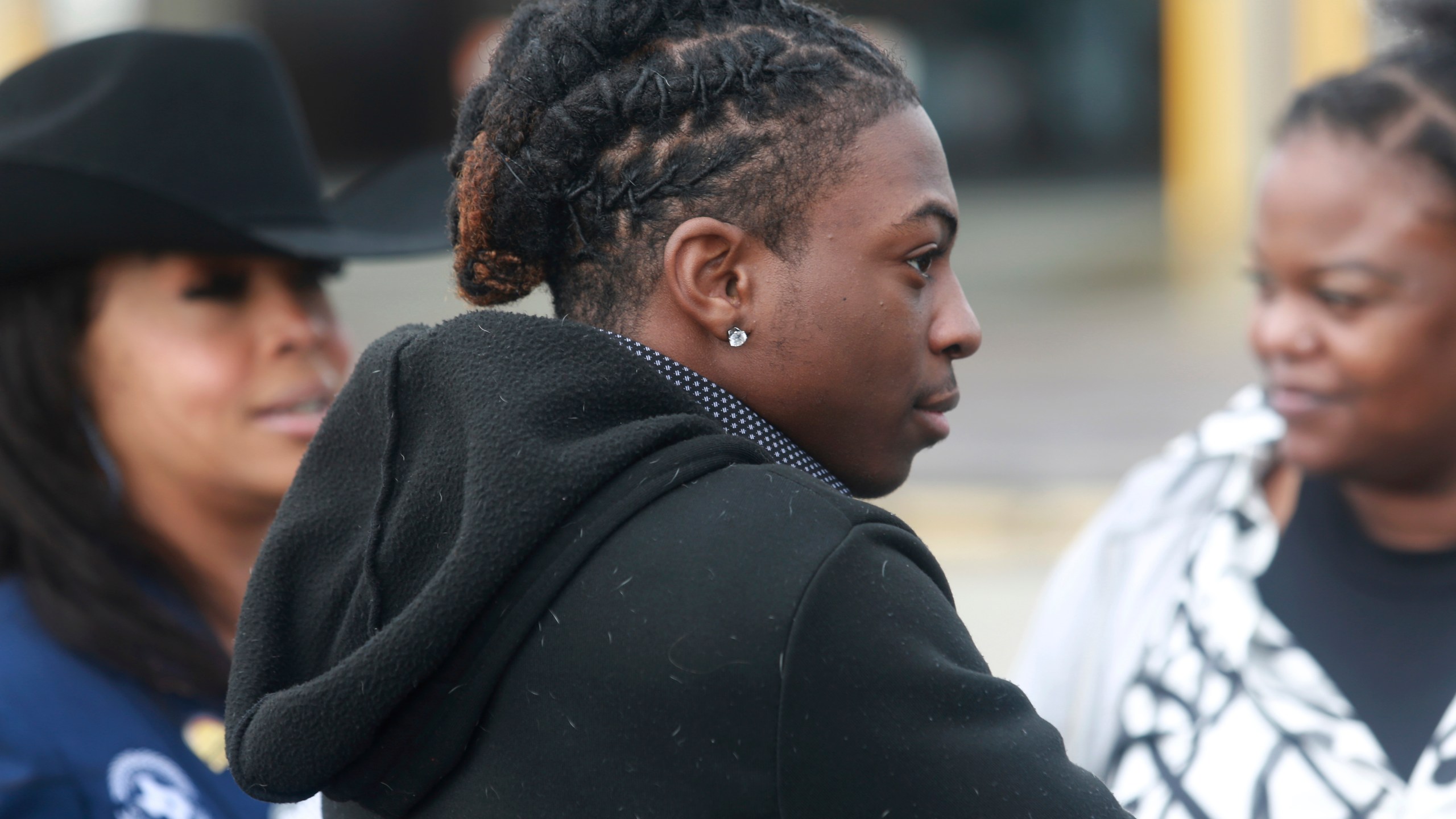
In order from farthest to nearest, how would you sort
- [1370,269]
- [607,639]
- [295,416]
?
[295,416] → [1370,269] → [607,639]

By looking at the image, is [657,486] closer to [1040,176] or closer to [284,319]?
[284,319]

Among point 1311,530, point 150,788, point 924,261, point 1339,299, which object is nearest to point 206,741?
point 150,788

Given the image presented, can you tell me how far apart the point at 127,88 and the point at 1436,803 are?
7.36 feet

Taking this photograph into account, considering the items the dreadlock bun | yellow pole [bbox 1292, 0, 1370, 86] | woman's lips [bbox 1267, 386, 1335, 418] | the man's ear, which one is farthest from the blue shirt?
yellow pole [bbox 1292, 0, 1370, 86]

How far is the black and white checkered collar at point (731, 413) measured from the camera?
120 cm

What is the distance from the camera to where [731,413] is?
4.04 feet

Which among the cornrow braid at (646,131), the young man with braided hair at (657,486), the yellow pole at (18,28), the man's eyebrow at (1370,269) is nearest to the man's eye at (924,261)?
Answer: the young man with braided hair at (657,486)

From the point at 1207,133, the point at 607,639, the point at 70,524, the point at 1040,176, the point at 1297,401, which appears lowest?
the point at 1040,176

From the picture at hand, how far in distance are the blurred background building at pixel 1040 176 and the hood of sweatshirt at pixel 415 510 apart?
1.41ft

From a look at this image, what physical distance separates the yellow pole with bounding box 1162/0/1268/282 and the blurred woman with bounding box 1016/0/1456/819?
396 inches

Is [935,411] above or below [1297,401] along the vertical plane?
Answer: above

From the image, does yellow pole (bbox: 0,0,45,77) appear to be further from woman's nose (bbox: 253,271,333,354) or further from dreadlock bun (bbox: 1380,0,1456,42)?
dreadlock bun (bbox: 1380,0,1456,42)

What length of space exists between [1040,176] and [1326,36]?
632 centimetres

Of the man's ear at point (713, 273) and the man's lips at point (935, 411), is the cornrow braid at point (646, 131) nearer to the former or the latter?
the man's ear at point (713, 273)
